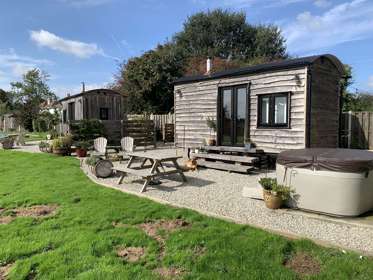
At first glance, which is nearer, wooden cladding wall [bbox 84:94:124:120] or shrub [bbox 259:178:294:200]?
shrub [bbox 259:178:294:200]

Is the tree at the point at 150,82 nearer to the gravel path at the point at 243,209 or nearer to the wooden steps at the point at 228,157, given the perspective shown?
the wooden steps at the point at 228,157

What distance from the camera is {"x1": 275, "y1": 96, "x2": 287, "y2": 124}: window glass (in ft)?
28.6

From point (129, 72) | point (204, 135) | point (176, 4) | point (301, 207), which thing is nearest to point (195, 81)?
point (204, 135)

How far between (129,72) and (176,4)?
1179cm

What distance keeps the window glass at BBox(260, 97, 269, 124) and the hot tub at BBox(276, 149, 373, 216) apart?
14.3 feet

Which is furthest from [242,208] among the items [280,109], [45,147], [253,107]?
[45,147]

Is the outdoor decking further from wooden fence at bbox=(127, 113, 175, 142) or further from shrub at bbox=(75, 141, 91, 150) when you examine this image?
wooden fence at bbox=(127, 113, 175, 142)

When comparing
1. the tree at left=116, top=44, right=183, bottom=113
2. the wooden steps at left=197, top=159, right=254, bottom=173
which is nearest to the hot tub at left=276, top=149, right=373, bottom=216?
the wooden steps at left=197, top=159, right=254, bottom=173

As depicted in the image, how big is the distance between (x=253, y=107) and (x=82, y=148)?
23.2ft

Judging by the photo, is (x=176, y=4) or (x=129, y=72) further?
(x=129, y=72)

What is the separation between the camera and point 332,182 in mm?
4484

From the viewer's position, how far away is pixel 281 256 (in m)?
3.17

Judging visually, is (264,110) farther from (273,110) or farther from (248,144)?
(248,144)

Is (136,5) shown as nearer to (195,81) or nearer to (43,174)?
(195,81)
